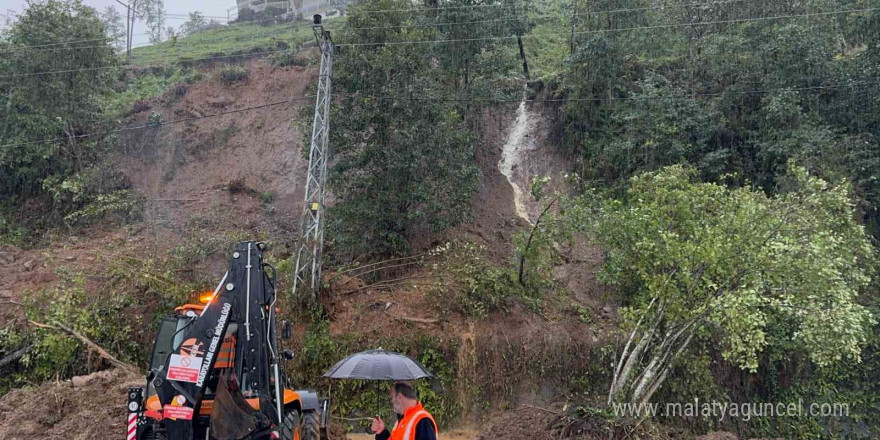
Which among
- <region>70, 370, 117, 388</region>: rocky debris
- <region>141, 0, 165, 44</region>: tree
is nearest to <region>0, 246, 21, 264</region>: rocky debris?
<region>70, 370, 117, 388</region>: rocky debris

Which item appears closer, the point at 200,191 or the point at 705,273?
the point at 705,273

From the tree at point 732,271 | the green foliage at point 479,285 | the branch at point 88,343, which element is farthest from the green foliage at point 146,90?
the tree at point 732,271

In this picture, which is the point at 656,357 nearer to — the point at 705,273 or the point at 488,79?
the point at 705,273

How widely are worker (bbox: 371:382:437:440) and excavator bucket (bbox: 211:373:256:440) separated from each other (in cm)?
184

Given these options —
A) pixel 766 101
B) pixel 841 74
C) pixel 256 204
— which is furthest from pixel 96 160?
pixel 841 74

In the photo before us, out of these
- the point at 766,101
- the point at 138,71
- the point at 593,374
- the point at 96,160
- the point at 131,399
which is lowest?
the point at 593,374

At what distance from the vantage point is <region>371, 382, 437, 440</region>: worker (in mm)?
5043

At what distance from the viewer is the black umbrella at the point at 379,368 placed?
6.71 meters

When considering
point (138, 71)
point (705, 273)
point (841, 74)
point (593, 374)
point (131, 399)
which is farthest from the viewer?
point (138, 71)

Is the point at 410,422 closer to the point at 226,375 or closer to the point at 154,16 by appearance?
the point at 226,375

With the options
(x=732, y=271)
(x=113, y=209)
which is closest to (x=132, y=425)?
(x=732, y=271)

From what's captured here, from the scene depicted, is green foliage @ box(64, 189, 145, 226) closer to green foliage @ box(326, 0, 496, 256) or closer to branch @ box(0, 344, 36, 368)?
branch @ box(0, 344, 36, 368)

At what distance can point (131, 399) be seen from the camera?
757 centimetres

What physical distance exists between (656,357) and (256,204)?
55.2ft
